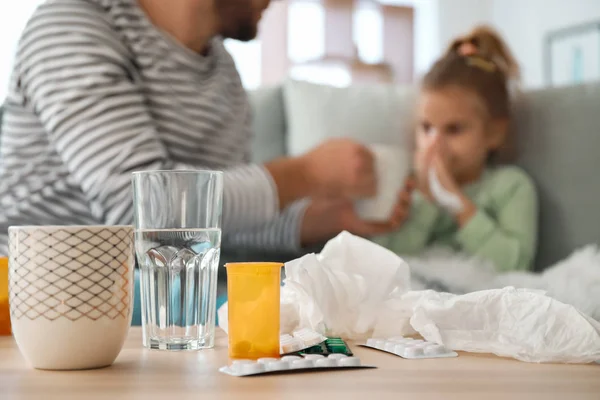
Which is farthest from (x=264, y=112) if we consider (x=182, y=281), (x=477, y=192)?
(x=182, y=281)

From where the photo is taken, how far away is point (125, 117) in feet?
3.67

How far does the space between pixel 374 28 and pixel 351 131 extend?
2.80 meters

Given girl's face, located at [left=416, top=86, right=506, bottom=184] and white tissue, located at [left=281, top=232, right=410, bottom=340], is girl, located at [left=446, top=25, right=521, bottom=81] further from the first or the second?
white tissue, located at [left=281, top=232, right=410, bottom=340]

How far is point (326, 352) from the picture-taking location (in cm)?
47

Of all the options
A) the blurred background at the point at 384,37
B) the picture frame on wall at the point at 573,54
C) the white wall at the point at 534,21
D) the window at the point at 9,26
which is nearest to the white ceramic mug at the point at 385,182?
the window at the point at 9,26

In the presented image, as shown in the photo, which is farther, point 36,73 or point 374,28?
point 374,28

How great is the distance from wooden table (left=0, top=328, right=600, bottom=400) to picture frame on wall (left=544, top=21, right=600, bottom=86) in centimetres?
303

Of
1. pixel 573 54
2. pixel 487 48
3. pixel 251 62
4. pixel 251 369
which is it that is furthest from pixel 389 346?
pixel 251 62

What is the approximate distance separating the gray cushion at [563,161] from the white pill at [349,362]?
1.32 m

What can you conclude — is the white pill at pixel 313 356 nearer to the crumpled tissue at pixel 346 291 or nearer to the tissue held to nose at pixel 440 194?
the crumpled tissue at pixel 346 291

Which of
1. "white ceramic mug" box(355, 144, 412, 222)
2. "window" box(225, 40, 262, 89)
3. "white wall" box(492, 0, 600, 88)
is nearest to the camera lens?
"white ceramic mug" box(355, 144, 412, 222)

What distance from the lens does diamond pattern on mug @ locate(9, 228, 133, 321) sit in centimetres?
45

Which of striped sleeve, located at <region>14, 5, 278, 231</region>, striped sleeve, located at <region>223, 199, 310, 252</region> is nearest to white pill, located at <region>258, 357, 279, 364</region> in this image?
striped sleeve, located at <region>14, 5, 278, 231</region>

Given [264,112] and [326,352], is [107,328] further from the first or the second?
[264,112]
